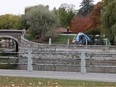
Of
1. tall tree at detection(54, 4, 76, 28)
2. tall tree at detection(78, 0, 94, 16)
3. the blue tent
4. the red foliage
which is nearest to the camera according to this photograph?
the blue tent

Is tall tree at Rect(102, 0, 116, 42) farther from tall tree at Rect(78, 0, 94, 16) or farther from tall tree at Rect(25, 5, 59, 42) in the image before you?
tall tree at Rect(78, 0, 94, 16)

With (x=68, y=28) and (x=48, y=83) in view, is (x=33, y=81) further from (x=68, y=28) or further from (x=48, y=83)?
(x=68, y=28)

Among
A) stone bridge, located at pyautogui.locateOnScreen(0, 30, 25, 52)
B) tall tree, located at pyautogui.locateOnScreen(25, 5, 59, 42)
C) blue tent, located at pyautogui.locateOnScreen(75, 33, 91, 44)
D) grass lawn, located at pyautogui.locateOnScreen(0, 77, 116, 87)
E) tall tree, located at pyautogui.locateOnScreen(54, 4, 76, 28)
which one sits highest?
tall tree, located at pyautogui.locateOnScreen(54, 4, 76, 28)

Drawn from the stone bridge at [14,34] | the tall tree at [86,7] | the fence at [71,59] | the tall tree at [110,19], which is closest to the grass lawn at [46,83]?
the fence at [71,59]

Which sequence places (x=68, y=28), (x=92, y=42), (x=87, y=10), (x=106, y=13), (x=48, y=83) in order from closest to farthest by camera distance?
(x=48, y=83) → (x=106, y=13) → (x=92, y=42) → (x=68, y=28) → (x=87, y=10)

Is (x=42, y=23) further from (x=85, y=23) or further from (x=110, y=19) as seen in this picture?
(x=110, y=19)

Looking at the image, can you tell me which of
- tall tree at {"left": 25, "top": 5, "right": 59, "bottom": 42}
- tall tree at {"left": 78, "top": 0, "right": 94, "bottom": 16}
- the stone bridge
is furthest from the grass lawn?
tall tree at {"left": 78, "top": 0, "right": 94, "bottom": 16}

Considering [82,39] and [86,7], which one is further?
[86,7]

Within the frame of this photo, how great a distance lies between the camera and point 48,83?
12258 mm

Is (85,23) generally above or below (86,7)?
below

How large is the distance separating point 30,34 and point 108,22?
1210 inches

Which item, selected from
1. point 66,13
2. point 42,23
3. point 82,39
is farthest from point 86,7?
point 82,39

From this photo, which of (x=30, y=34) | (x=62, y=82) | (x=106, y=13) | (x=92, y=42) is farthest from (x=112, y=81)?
(x=30, y=34)

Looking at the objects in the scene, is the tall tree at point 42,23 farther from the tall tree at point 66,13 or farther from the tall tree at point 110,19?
the tall tree at point 110,19
